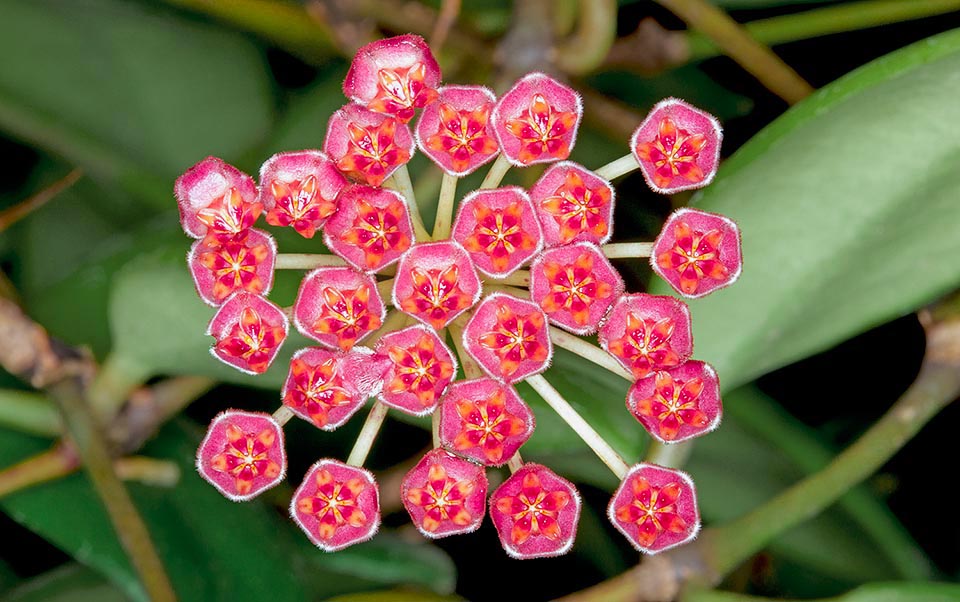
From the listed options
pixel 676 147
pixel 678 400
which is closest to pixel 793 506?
pixel 678 400

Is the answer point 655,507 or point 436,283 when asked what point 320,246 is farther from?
point 655,507

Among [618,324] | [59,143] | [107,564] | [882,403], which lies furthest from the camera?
[882,403]

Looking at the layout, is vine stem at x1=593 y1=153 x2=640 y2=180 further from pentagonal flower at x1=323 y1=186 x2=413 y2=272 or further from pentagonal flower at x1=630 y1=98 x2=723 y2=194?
pentagonal flower at x1=323 y1=186 x2=413 y2=272

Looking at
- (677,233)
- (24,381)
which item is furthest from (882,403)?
(24,381)

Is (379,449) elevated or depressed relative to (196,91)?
depressed

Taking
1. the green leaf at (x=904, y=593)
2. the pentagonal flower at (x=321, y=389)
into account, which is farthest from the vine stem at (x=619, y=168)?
the green leaf at (x=904, y=593)

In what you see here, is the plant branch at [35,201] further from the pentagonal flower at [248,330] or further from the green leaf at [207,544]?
the pentagonal flower at [248,330]

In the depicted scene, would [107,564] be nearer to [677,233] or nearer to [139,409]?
[139,409]

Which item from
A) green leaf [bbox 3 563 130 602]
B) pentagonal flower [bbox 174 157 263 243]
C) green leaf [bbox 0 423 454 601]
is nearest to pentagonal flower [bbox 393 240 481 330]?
pentagonal flower [bbox 174 157 263 243]
